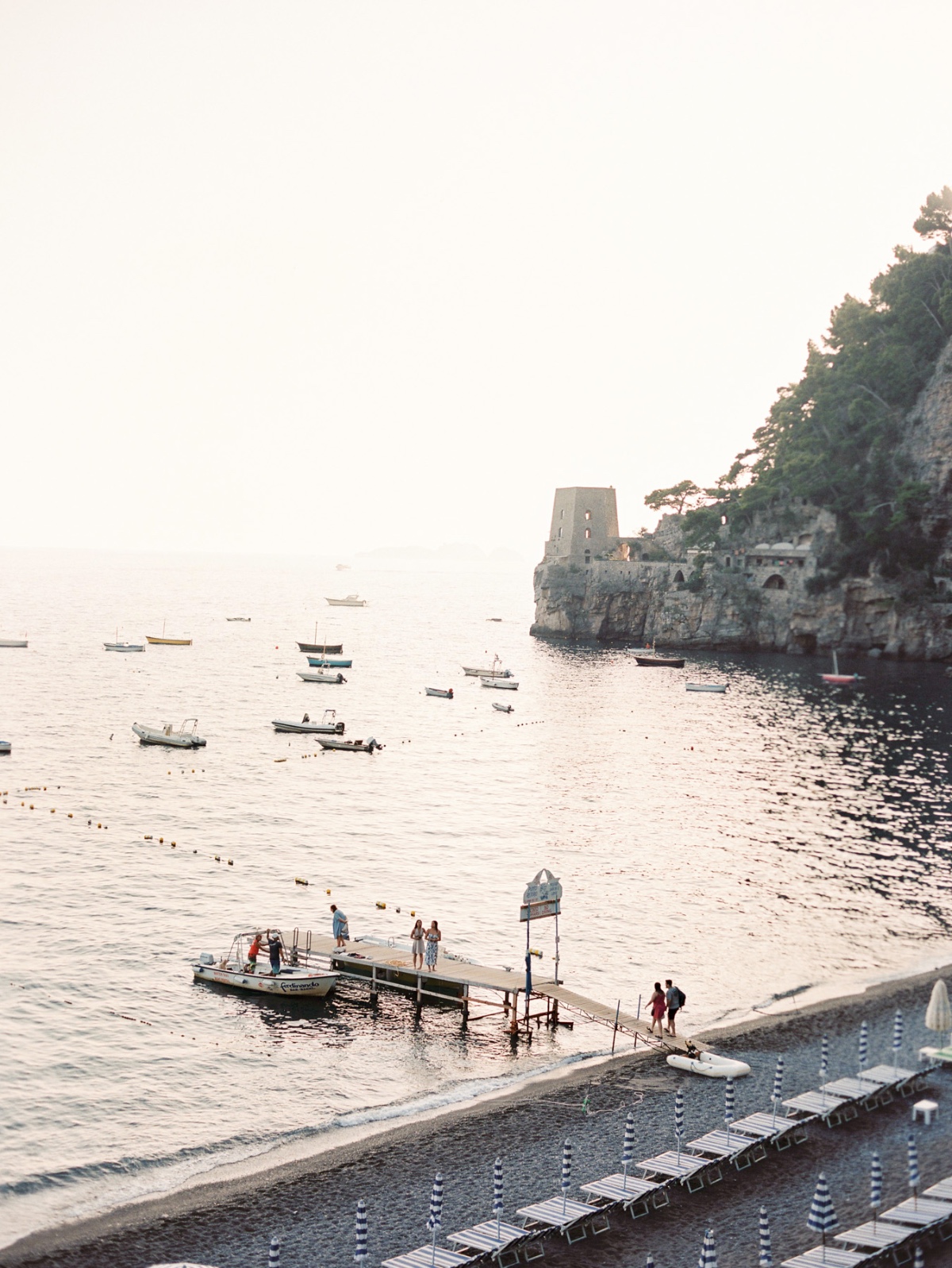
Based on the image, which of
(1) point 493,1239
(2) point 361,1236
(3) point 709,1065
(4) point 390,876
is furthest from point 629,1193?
(4) point 390,876

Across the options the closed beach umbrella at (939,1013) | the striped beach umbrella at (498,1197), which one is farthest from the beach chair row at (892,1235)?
the closed beach umbrella at (939,1013)

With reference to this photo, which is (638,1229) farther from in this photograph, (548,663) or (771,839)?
(548,663)

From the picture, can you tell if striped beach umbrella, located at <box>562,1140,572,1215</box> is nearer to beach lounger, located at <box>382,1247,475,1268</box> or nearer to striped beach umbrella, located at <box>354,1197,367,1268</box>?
beach lounger, located at <box>382,1247,475,1268</box>

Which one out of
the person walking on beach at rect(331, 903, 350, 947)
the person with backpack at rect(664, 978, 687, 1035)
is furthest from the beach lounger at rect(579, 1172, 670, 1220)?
the person walking on beach at rect(331, 903, 350, 947)

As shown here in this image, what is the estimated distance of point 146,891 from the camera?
46.1 m

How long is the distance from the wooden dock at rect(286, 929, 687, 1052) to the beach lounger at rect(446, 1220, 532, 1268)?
37.0ft

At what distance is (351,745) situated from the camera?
82.4 m

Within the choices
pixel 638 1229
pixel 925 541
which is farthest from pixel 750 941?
pixel 925 541

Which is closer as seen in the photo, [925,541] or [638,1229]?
[638,1229]

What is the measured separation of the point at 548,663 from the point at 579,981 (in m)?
103

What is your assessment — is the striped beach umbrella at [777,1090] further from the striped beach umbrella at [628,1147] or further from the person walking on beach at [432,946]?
the person walking on beach at [432,946]

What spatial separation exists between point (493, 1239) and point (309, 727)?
67.9 m

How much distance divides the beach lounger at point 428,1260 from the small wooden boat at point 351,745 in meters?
62.8

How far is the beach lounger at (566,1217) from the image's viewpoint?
2098 centimetres
